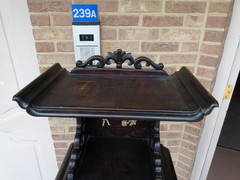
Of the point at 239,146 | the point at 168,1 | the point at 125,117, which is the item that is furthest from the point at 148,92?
the point at 239,146

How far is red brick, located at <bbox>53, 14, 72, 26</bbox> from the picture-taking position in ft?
3.07

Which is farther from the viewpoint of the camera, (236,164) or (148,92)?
(236,164)

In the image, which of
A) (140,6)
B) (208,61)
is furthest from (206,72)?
(140,6)

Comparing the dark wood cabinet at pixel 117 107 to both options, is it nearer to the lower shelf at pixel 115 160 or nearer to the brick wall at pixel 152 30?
the lower shelf at pixel 115 160

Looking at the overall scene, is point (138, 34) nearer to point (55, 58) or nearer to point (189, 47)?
point (189, 47)

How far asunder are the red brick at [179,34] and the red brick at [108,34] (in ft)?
0.80

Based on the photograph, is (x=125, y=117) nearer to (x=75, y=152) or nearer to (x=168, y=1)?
(x=75, y=152)

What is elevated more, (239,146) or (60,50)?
(60,50)

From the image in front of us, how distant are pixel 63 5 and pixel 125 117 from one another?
663 mm

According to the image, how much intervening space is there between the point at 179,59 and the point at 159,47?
5.3 inches

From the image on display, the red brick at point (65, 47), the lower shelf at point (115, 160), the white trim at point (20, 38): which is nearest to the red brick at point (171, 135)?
the lower shelf at point (115, 160)

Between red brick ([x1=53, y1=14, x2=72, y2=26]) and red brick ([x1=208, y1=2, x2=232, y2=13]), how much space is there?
693mm

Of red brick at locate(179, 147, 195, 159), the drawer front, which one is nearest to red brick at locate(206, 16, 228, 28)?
the drawer front

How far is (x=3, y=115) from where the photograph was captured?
1217mm
